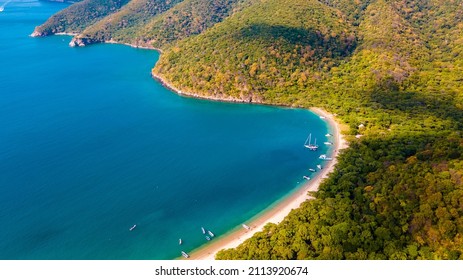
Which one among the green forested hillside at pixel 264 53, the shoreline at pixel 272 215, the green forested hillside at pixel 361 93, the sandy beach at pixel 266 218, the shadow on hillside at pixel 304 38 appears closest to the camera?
the green forested hillside at pixel 361 93

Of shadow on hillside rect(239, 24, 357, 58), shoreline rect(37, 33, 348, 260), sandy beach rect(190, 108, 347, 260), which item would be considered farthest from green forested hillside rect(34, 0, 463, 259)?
sandy beach rect(190, 108, 347, 260)

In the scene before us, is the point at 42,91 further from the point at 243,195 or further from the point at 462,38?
the point at 462,38

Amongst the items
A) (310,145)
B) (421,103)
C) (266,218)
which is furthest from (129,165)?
(421,103)

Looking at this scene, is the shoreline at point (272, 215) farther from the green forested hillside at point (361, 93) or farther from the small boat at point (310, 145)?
the small boat at point (310, 145)

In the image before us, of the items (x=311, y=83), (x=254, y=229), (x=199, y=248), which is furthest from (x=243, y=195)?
(x=311, y=83)

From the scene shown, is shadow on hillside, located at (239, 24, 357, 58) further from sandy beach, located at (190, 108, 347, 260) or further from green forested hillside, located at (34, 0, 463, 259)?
sandy beach, located at (190, 108, 347, 260)

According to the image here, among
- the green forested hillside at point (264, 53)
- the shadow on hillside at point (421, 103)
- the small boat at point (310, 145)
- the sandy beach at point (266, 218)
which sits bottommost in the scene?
the sandy beach at point (266, 218)

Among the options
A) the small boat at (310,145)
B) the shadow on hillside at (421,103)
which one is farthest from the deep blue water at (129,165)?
the shadow on hillside at (421,103)
